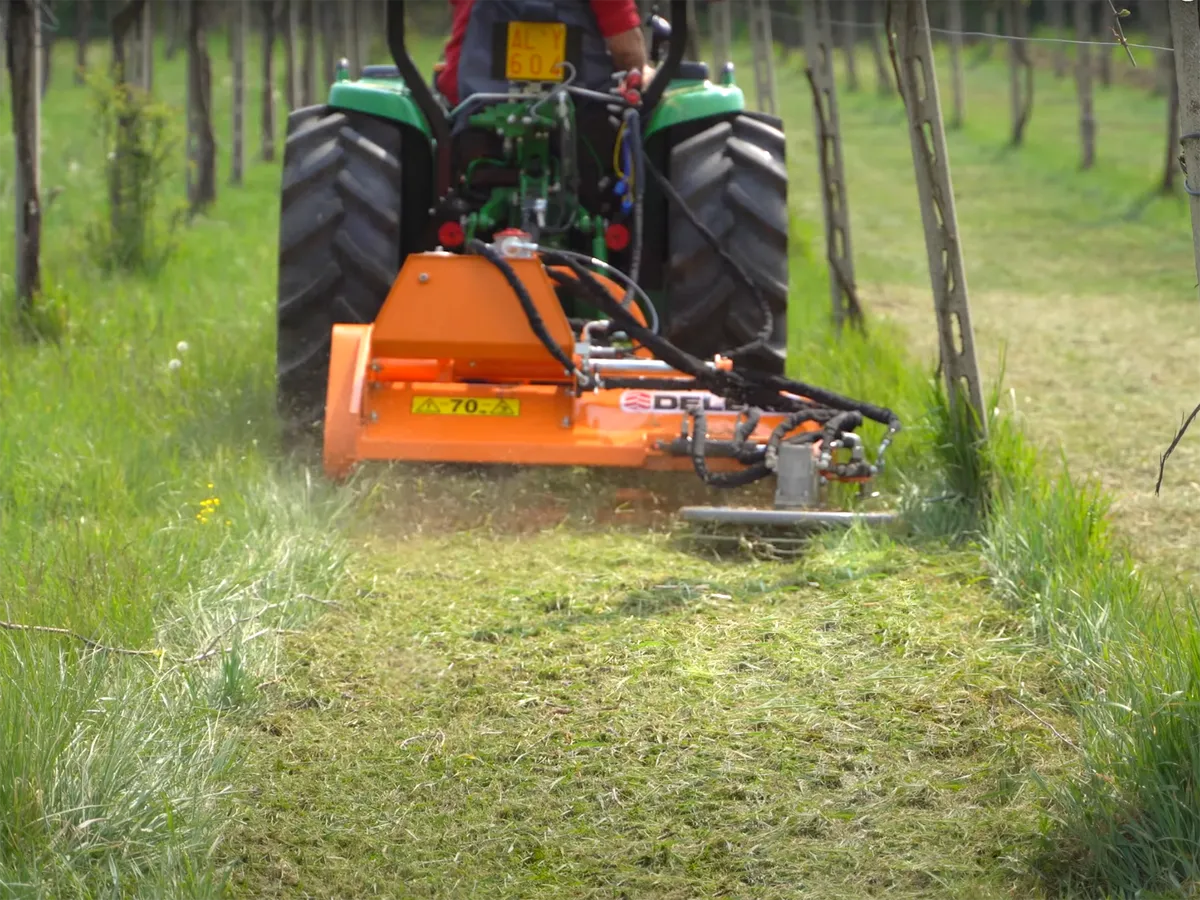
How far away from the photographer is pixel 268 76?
1739 centimetres

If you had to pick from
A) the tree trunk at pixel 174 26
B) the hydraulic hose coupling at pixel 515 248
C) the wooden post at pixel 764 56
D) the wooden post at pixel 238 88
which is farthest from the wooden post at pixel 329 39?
the hydraulic hose coupling at pixel 515 248

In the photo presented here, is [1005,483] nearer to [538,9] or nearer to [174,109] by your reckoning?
[538,9]

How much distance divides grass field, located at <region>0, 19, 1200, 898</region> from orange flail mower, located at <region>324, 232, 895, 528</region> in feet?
0.74

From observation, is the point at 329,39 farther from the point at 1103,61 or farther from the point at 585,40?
the point at 1103,61

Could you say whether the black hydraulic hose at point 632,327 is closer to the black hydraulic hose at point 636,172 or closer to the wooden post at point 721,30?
the black hydraulic hose at point 636,172

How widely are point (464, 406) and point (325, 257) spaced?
854mm

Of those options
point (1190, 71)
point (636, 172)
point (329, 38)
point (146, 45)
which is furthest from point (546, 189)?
point (329, 38)

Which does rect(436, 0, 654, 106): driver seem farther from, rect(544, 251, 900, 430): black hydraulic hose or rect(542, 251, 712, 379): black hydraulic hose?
rect(544, 251, 900, 430): black hydraulic hose

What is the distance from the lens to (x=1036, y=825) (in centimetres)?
290

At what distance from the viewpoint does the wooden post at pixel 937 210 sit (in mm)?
4871

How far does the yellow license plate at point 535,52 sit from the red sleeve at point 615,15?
23 cm

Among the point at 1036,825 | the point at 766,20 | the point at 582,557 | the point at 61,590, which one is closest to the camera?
the point at 1036,825

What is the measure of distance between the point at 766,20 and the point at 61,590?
11.9m

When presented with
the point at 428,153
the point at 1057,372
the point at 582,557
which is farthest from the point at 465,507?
the point at 1057,372
